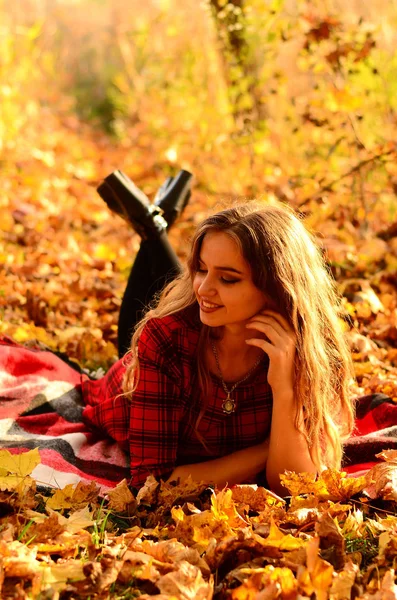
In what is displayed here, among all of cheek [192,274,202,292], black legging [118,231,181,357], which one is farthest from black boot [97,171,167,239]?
cheek [192,274,202,292]

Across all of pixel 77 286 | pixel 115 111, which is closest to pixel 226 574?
pixel 77 286

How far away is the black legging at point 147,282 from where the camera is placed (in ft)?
11.3

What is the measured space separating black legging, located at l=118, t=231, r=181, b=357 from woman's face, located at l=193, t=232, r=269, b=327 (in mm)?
1183

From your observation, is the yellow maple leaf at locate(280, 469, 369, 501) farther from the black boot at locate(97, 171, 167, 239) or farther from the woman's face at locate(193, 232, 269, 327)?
the black boot at locate(97, 171, 167, 239)

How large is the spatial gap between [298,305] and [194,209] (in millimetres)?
3405

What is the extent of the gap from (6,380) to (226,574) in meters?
1.63

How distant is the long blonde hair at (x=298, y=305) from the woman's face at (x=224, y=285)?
25mm

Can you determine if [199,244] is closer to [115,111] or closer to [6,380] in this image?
[6,380]

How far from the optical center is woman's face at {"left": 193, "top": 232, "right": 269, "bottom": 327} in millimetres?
2207

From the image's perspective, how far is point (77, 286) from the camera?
14.0ft

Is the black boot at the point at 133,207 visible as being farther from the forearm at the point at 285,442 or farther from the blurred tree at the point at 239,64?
the blurred tree at the point at 239,64

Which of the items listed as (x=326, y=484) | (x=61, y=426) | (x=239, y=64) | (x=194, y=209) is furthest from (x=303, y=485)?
(x=194, y=209)

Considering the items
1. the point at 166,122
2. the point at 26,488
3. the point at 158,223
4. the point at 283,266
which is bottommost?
the point at 26,488

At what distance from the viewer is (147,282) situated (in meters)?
3.52
